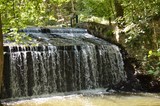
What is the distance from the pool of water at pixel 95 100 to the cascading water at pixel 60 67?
0.74 meters

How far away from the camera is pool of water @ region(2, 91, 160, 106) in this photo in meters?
10.5

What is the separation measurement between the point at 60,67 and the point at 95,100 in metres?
2.57

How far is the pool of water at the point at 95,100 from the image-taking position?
413 inches

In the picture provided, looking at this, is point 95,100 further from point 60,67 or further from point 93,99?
point 60,67

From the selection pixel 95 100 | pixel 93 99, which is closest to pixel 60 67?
pixel 93 99

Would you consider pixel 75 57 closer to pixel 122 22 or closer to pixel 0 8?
pixel 122 22

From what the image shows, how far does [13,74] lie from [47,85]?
1.37 meters

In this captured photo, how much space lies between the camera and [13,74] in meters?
12.0

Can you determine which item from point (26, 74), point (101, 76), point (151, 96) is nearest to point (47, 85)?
point (26, 74)

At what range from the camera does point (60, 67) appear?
13000mm

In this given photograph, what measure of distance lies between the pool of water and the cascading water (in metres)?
0.74

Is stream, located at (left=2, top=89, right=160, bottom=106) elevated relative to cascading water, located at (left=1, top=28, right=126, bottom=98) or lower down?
lower down

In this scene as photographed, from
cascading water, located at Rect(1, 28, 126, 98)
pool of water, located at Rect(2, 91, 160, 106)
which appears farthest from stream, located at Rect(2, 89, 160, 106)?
cascading water, located at Rect(1, 28, 126, 98)

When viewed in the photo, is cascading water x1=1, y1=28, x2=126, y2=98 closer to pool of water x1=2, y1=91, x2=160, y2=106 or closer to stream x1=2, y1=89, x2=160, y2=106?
stream x1=2, y1=89, x2=160, y2=106
